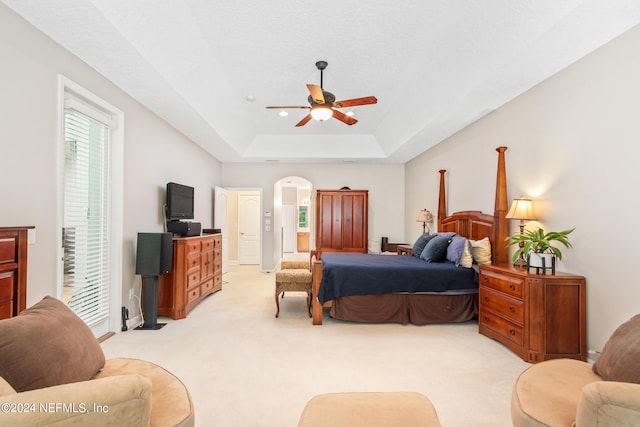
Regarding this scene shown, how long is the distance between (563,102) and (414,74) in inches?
64.4

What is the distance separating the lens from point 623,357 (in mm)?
1507

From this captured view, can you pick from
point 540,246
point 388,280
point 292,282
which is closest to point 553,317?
point 540,246

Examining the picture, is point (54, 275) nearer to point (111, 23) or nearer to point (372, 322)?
point (111, 23)

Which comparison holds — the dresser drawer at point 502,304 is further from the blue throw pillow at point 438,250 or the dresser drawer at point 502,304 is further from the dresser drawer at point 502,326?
the blue throw pillow at point 438,250

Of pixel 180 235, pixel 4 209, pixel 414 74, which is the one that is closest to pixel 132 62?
pixel 4 209

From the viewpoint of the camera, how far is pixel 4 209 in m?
2.19

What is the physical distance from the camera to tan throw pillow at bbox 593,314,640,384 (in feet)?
4.74

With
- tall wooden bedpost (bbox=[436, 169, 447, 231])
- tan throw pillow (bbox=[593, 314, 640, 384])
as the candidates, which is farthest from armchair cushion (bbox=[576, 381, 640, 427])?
tall wooden bedpost (bbox=[436, 169, 447, 231])

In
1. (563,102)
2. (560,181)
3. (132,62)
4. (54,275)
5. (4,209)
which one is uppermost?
(132,62)

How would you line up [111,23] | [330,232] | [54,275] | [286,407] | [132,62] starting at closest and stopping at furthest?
[286,407] → [111,23] → [54,275] → [132,62] → [330,232]

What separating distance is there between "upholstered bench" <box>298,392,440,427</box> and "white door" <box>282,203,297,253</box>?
1035cm

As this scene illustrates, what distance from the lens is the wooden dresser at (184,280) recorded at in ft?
13.2

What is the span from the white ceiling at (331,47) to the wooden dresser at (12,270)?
61.6 inches

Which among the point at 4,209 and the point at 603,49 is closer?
the point at 4,209
